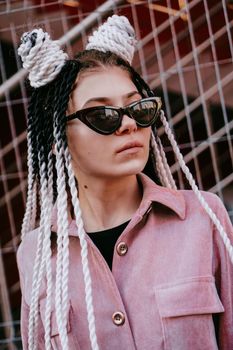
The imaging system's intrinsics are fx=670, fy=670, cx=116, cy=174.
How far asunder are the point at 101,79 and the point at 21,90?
2299mm

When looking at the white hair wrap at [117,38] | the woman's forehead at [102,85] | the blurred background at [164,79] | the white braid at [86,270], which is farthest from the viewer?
the blurred background at [164,79]

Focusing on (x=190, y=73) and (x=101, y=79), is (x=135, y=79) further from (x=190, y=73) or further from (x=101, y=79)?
(x=190, y=73)

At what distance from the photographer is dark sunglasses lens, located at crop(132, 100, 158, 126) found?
136 cm

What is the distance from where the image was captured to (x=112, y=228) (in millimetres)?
1472

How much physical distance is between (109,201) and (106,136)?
18cm

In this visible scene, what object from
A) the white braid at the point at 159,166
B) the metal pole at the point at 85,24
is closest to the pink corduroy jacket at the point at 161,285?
the white braid at the point at 159,166

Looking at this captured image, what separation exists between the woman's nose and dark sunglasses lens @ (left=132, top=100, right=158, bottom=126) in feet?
0.05

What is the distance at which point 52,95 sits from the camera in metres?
1.45

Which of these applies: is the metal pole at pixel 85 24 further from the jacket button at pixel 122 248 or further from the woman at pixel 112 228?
the jacket button at pixel 122 248

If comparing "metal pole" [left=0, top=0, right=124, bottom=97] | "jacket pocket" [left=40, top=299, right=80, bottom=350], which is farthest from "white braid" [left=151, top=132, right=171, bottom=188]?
"metal pole" [left=0, top=0, right=124, bottom=97]

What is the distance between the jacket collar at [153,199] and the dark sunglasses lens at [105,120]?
0.19 m

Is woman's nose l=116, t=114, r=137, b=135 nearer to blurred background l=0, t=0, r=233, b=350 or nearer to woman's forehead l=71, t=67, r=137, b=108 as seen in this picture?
woman's forehead l=71, t=67, r=137, b=108

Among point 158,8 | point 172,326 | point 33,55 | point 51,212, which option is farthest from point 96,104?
point 158,8

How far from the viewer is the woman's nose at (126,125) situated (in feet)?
4.40
